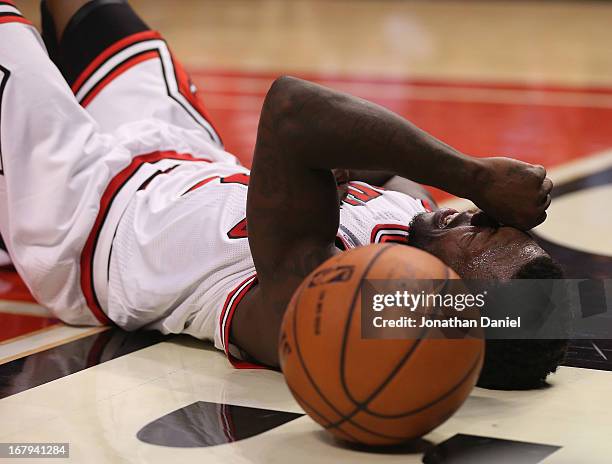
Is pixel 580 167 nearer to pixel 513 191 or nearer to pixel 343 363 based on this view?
pixel 513 191

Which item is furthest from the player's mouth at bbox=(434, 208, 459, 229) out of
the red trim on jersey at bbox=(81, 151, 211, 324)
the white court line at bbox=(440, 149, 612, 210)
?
the white court line at bbox=(440, 149, 612, 210)

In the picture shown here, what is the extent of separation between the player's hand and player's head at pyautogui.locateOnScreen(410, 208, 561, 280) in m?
0.06

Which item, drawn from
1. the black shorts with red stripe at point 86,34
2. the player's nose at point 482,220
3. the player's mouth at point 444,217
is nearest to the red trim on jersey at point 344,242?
the player's mouth at point 444,217

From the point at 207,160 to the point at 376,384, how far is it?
215 cm

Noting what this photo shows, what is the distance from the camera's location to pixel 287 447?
2980mm

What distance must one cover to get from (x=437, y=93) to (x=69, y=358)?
703 cm

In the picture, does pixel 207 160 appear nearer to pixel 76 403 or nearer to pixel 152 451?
pixel 76 403

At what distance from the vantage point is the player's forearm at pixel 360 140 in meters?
3.18

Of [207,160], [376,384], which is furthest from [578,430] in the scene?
[207,160]

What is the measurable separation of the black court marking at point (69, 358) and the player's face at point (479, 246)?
1156 mm

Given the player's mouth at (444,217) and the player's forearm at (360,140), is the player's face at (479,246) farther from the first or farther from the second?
the player's forearm at (360,140)

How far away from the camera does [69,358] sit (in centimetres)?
382

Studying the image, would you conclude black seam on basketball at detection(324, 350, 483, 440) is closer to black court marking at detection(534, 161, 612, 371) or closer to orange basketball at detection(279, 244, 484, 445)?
orange basketball at detection(279, 244, 484, 445)

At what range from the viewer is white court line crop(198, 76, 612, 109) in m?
9.92
